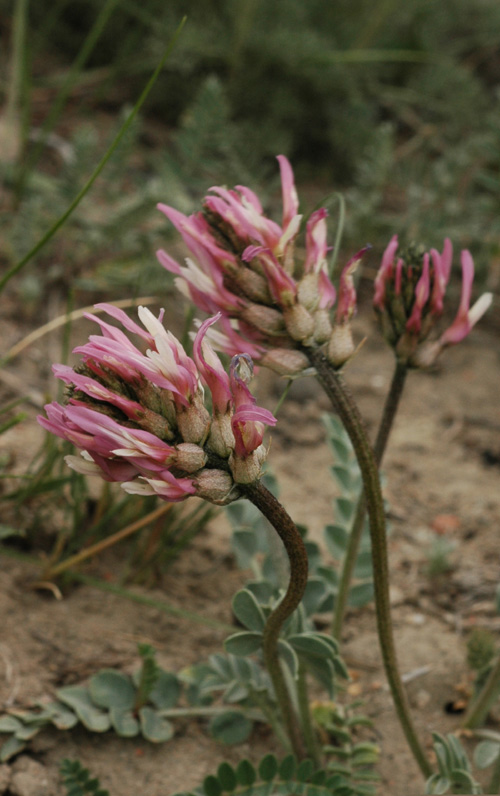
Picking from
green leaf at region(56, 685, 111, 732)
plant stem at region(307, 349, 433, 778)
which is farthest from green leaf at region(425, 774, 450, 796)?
green leaf at region(56, 685, 111, 732)

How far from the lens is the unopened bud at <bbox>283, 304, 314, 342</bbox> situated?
1.64m

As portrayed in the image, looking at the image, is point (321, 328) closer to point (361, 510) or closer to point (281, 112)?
point (361, 510)

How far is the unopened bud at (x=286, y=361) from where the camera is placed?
1658mm

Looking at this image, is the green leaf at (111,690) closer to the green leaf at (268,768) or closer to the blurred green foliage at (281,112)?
the green leaf at (268,768)

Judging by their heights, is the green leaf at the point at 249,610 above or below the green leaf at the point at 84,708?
above

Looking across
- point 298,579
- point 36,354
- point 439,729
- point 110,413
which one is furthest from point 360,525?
point 36,354

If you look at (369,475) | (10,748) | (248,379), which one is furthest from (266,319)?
(10,748)

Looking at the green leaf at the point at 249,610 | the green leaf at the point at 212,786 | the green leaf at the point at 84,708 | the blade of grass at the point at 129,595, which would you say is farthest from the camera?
the blade of grass at the point at 129,595

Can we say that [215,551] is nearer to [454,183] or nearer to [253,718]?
[253,718]

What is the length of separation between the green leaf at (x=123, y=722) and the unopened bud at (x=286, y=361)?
3.04 feet

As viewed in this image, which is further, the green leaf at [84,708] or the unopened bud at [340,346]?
the green leaf at [84,708]

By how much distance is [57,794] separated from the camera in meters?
1.90

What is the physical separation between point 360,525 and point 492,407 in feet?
5.38

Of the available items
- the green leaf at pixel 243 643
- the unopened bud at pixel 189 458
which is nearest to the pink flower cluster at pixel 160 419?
the unopened bud at pixel 189 458
